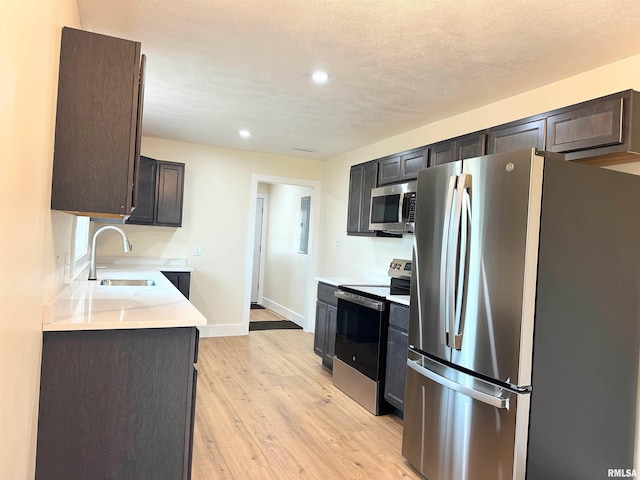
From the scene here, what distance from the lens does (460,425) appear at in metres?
2.13

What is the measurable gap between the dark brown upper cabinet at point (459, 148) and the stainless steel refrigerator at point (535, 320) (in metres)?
0.76

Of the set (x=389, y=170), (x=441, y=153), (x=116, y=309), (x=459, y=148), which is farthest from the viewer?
(x=389, y=170)

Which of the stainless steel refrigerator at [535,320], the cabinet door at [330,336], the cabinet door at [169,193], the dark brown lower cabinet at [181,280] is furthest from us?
the cabinet door at [169,193]

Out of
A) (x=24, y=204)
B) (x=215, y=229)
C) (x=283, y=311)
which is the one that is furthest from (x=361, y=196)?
(x=24, y=204)

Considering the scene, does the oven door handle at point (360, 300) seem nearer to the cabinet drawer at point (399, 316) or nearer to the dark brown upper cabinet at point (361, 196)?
the cabinet drawer at point (399, 316)

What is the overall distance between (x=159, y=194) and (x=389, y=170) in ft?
8.93

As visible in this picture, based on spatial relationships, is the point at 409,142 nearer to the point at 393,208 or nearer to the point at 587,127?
the point at 393,208

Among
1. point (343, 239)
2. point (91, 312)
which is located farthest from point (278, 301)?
point (91, 312)

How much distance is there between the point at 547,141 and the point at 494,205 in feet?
2.53

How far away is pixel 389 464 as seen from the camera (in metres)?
2.57

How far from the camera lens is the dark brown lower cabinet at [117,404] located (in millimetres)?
1730

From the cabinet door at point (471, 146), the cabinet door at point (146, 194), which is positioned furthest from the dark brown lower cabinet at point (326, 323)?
the cabinet door at point (146, 194)

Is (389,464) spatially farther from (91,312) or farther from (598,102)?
(598,102)

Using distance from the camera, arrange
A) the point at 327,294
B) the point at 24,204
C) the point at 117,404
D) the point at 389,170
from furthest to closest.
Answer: the point at 327,294 → the point at 389,170 → the point at 117,404 → the point at 24,204
